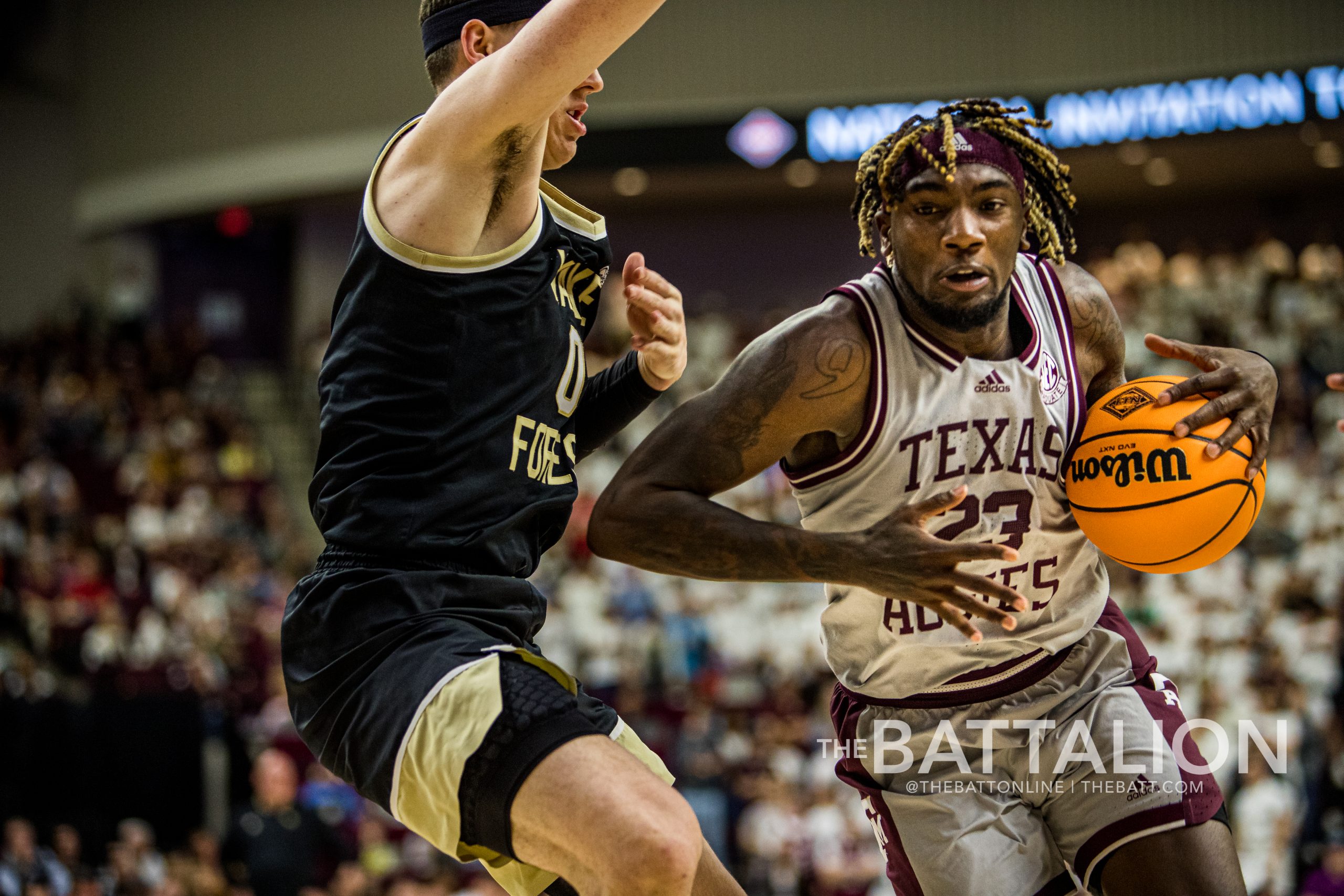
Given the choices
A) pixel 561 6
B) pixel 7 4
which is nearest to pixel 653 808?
pixel 561 6

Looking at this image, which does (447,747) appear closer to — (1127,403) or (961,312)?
(961,312)

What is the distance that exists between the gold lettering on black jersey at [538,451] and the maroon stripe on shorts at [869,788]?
1.10 meters

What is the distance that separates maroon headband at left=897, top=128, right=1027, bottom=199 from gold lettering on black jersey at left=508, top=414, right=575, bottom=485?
1154 mm

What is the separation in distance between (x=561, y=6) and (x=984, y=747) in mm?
2048

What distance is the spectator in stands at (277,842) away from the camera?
373 inches

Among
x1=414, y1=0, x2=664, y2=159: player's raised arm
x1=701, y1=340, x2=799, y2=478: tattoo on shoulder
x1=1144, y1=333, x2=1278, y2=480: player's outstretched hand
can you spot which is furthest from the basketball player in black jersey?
x1=1144, y1=333, x2=1278, y2=480: player's outstretched hand

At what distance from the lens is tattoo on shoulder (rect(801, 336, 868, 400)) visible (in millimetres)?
3252

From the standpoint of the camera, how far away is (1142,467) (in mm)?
3305

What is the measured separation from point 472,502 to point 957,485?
122cm

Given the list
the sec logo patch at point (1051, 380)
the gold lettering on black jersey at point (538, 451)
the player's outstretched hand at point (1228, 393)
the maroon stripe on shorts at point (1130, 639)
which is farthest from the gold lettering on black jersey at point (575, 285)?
the maroon stripe on shorts at point (1130, 639)

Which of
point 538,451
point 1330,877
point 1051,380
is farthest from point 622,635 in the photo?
point 538,451

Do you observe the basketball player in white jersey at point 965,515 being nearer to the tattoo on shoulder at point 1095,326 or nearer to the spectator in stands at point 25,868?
the tattoo on shoulder at point 1095,326

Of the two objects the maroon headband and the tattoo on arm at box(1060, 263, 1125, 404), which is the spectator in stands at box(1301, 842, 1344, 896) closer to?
the tattoo on arm at box(1060, 263, 1125, 404)
